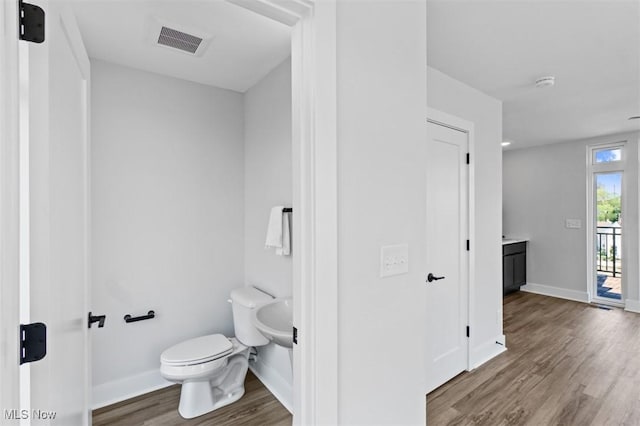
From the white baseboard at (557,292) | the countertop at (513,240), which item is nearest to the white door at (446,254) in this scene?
the countertop at (513,240)

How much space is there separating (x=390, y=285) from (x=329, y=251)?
35 centimetres

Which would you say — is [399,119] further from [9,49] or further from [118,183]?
[118,183]

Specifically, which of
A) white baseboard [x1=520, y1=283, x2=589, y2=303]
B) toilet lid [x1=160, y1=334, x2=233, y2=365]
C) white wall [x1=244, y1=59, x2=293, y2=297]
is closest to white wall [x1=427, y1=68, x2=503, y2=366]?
white wall [x1=244, y1=59, x2=293, y2=297]

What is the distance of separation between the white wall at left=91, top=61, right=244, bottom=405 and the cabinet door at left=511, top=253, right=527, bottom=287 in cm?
436

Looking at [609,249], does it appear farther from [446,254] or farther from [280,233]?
[280,233]

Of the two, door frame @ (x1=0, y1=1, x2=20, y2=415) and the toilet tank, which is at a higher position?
door frame @ (x1=0, y1=1, x2=20, y2=415)

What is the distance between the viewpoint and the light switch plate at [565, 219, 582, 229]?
4.70 metres

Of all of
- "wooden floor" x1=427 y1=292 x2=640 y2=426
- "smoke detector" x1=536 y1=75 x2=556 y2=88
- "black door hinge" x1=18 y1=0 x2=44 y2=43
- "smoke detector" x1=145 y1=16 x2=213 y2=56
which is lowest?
"wooden floor" x1=427 y1=292 x2=640 y2=426

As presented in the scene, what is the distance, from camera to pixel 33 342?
0.67 m

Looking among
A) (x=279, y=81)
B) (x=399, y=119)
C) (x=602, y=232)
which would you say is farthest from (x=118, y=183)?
(x=602, y=232)

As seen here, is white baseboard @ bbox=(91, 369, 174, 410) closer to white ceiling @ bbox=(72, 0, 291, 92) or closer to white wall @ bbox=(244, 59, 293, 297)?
white wall @ bbox=(244, 59, 293, 297)

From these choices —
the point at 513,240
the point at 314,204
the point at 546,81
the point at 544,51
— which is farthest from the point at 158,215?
the point at 513,240

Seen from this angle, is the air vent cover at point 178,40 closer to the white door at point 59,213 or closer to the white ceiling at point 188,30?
the white ceiling at point 188,30

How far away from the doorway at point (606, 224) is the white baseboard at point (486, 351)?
2751mm
